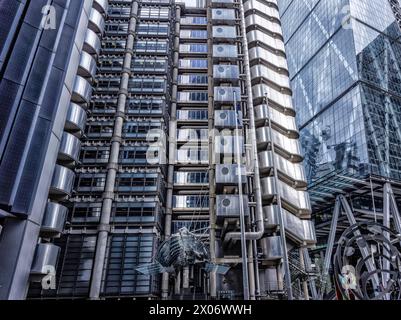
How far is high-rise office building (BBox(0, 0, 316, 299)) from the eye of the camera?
27406mm

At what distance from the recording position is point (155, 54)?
1831 inches

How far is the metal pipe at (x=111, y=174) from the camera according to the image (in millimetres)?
32375

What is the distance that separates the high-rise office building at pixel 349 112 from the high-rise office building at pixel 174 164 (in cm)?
1586

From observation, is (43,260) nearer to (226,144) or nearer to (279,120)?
(226,144)

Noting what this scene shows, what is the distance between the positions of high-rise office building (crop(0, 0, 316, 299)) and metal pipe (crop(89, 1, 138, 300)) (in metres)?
0.15

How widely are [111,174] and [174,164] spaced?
8.92 m

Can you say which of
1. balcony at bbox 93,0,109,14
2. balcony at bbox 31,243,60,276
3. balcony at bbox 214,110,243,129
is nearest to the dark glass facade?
balcony at bbox 214,110,243,129

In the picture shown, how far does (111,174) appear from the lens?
37.2 metres

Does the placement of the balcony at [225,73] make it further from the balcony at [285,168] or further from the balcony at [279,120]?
the balcony at [285,168]

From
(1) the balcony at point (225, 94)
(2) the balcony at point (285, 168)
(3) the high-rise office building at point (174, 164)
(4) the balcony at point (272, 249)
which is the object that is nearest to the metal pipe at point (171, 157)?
(3) the high-rise office building at point (174, 164)

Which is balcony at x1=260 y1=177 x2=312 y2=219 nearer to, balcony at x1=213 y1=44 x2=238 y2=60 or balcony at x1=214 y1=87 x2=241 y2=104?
balcony at x1=214 y1=87 x2=241 y2=104

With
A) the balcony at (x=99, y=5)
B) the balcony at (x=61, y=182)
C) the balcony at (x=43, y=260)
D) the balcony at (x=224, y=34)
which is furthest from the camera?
the balcony at (x=224, y=34)

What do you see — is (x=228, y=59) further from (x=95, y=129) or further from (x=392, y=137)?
(x=392, y=137)

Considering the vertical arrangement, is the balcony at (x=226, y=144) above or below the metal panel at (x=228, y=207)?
above
